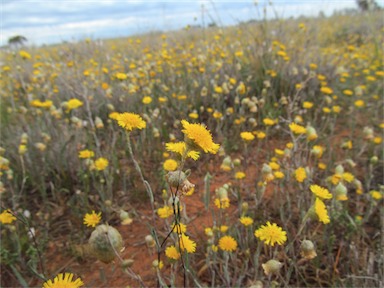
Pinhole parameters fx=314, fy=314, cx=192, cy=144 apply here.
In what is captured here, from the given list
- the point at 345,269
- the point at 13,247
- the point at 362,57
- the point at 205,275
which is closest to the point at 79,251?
the point at 13,247

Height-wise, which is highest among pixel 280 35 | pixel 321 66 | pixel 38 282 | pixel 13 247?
pixel 280 35

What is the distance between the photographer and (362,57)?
4195 millimetres

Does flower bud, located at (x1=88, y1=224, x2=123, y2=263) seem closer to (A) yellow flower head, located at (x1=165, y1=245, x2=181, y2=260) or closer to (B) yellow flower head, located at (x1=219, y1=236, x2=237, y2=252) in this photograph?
(A) yellow flower head, located at (x1=165, y1=245, x2=181, y2=260)

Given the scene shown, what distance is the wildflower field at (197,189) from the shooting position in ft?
4.04

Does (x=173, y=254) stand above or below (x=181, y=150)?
below

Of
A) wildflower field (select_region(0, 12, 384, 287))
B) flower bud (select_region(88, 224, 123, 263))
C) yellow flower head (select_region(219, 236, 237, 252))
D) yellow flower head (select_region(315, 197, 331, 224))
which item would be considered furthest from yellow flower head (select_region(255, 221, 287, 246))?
flower bud (select_region(88, 224, 123, 263))

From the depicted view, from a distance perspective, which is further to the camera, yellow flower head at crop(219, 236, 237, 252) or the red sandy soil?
the red sandy soil

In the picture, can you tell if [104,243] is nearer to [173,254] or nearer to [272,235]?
[173,254]

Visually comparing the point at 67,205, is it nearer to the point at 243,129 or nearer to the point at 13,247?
the point at 13,247

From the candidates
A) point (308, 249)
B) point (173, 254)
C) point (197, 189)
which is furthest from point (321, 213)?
point (197, 189)

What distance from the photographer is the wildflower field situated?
4.04 ft

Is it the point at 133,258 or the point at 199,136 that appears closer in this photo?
the point at 199,136

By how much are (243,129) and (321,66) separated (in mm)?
1718

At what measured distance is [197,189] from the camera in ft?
7.79
